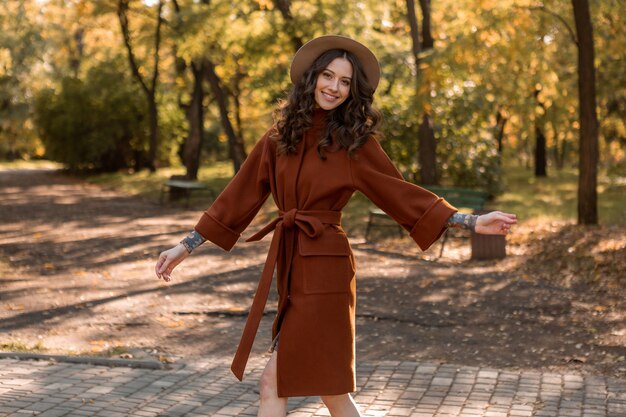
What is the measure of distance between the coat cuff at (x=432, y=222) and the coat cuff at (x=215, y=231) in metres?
0.80

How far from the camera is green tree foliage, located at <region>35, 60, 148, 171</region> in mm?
35594

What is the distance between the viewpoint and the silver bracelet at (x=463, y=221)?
3920 mm

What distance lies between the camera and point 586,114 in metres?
14.5

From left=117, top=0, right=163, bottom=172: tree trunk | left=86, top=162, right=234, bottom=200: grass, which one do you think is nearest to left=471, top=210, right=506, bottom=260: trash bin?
left=86, top=162, right=234, bottom=200: grass

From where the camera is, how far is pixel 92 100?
35.7 metres

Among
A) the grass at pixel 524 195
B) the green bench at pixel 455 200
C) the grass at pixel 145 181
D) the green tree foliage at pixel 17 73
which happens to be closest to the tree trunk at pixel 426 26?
the grass at pixel 524 195

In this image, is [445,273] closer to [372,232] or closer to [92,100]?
[372,232]

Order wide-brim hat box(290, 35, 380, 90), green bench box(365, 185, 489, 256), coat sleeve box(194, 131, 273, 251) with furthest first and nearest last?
green bench box(365, 185, 489, 256), coat sleeve box(194, 131, 273, 251), wide-brim hat box(290, 35, 380, 90)

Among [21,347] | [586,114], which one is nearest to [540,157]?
[586,114]

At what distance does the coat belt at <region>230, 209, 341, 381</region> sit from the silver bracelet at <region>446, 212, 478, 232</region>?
0.47 metres

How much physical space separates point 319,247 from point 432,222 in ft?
1.58

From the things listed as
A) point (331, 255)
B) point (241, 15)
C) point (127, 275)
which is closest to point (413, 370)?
point (331, 255)

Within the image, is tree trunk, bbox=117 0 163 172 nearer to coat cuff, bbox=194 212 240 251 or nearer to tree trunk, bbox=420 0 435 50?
tree trunk, bbox=420 0 435 50

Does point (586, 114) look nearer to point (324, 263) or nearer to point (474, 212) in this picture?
point (474, 212)
